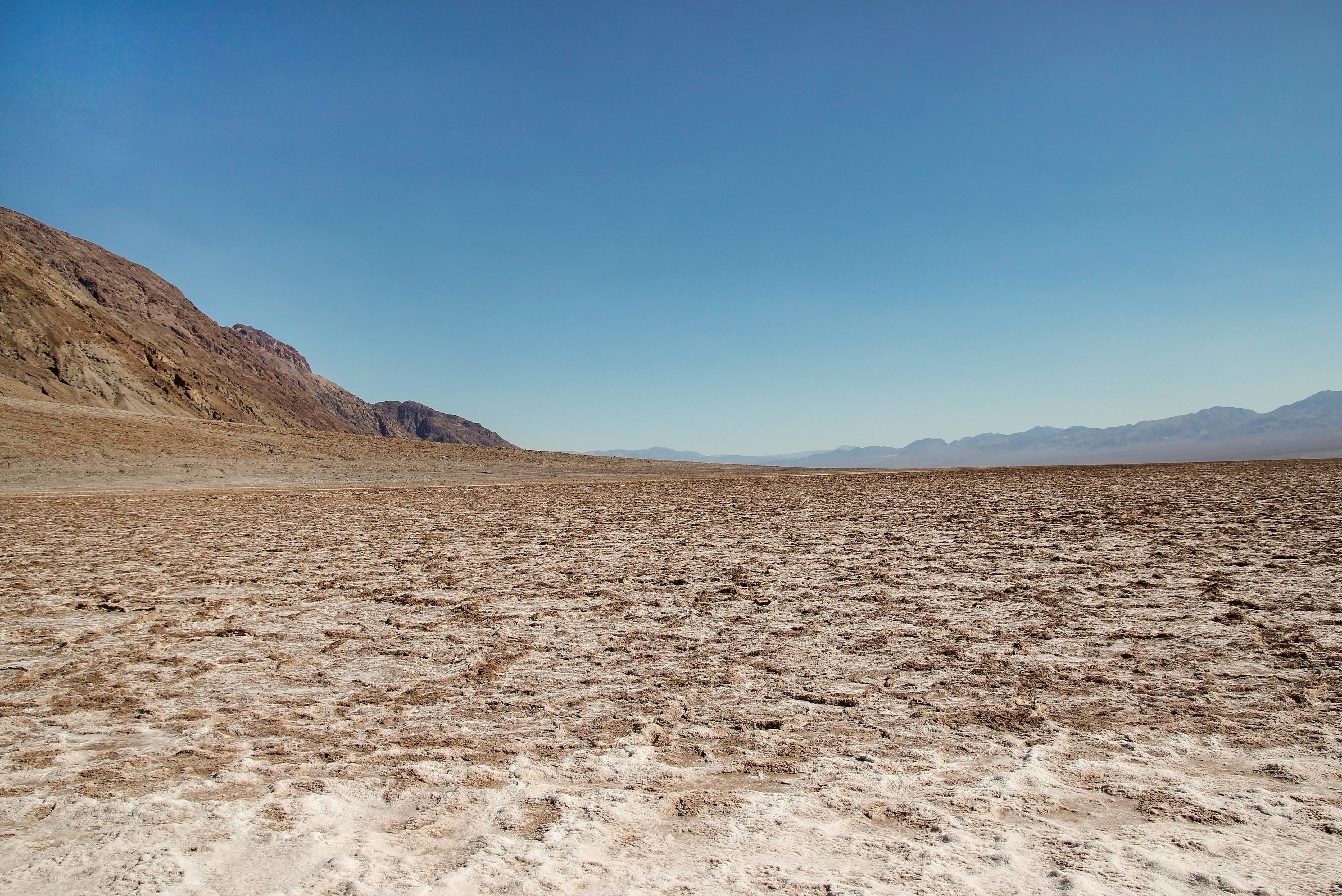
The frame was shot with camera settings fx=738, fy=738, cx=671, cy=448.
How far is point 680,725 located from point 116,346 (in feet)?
207

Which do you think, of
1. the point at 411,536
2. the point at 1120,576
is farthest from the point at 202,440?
the point at 1120,576

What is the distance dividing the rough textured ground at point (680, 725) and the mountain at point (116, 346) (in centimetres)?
4186

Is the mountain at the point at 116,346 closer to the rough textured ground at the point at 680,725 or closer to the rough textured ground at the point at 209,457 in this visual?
the rough textured ground at the point at 209,457

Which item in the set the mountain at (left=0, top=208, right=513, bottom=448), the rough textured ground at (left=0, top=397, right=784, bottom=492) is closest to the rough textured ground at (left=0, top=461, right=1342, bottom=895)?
the rough textured ground at (left=0, top=397, right=784, bottom=492)

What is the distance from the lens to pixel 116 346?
52.0 m

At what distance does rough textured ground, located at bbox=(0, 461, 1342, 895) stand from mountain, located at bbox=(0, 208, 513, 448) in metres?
41.9

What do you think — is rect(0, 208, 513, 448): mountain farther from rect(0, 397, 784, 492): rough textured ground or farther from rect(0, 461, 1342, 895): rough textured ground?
rect(0, 461, 1342, 895): rough textured ground

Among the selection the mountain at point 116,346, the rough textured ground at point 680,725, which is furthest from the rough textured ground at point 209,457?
the rough textured ground at point 680,725

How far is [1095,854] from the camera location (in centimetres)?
224

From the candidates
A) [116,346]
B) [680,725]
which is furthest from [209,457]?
[680,725]

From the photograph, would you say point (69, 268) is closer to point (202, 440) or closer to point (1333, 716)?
point (202, 440)

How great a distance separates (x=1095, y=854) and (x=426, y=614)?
15.7 feet

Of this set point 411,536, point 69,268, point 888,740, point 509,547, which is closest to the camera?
point 888,740

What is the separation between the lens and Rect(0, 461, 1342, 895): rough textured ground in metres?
2.25
